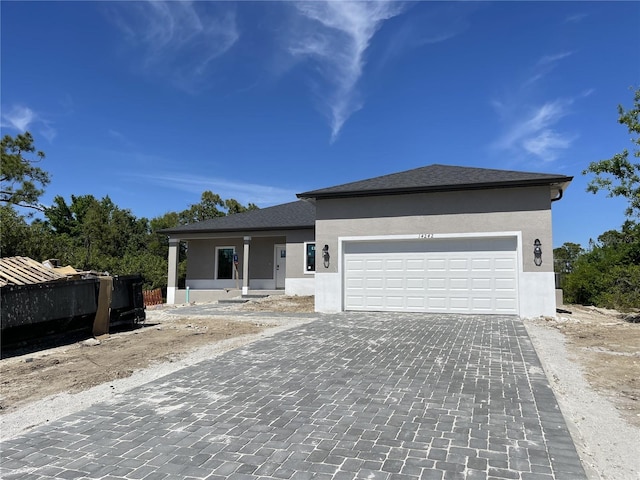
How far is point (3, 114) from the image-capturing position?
1579 cm

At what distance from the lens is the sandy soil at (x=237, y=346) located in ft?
12.2

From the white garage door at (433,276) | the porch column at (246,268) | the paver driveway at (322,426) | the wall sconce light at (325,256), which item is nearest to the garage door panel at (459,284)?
the white garage door at (433,276)

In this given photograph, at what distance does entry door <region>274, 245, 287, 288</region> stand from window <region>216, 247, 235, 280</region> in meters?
2.87

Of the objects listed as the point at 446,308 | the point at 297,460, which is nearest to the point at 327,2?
the point at 446,308

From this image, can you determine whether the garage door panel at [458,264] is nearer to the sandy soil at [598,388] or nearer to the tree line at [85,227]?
the sandy soil at [598,388]

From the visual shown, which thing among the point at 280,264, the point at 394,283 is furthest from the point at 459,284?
the point at 280,264

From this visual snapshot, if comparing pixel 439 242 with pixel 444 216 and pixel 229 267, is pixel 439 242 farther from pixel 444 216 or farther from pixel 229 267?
pixel 229 267

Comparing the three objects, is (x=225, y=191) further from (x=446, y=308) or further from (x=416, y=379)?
(x=416, y=379)

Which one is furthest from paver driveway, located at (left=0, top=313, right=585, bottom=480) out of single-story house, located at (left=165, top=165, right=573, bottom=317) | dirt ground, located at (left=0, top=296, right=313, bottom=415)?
single-story house, located at (left=165, top=165, right=573, bottom=317)

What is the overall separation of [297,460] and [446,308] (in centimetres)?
1011

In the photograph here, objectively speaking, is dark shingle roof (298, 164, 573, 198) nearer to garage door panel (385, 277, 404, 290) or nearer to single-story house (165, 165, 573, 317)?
single-story house (165, 165, 573, 317)

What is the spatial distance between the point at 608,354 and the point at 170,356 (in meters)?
8.27

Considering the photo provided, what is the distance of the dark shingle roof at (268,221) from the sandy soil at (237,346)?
8.27 metres

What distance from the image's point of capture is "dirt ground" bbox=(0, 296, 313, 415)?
5332 millimetres
